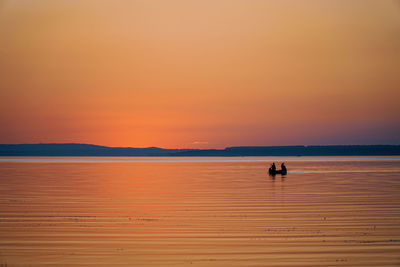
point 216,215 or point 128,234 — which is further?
point 216,215

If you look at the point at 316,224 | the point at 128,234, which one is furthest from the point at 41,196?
the point at 316,224

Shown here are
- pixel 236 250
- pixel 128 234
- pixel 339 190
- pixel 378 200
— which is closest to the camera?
pixel 236 250

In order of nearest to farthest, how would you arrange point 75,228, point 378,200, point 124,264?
point 124,264 < point 75,228 < point 378,200

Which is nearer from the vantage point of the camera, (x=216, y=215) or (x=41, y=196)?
(x=216, y=215)

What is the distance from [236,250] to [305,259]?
5.41ft

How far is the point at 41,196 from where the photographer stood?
24.3m

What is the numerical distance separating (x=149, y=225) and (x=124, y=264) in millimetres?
4805

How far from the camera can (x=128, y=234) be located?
13.8 meters

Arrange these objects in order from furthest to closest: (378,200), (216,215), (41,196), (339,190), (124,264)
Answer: (339,190) → (41,196) → (378,200) → (216,215) → (124,264)

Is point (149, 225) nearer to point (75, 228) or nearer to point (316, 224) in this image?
point (75, 228)

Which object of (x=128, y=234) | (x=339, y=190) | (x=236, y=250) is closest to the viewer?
(x=236, y=250)

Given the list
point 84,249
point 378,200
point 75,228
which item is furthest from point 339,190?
point 84,249

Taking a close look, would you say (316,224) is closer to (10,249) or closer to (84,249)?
(84,249)

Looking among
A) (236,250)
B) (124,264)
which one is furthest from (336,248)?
(124,264)
